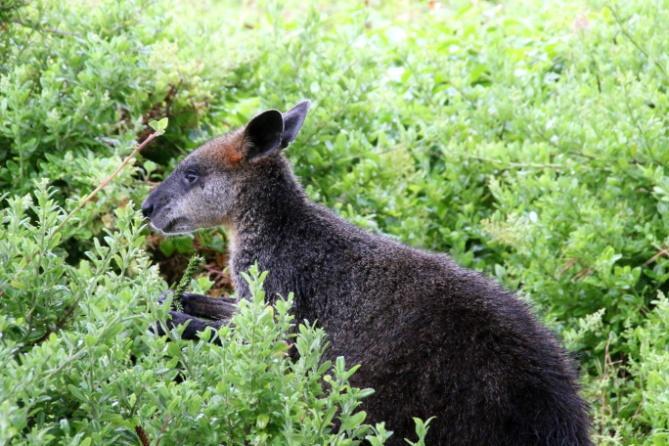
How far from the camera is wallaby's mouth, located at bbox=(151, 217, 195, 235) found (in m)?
5.28

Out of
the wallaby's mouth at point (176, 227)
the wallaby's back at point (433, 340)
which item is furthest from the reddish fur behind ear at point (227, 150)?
the wallaby's back at point (433, 340)

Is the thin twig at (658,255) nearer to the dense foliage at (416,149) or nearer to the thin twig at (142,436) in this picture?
the dense foliage at (416,149)

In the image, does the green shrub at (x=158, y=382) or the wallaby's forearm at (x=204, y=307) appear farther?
the wallaby's forearm at (x=204, y=307)

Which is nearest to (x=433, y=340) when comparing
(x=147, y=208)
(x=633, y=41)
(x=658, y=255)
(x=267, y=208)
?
(x=267, y=208)

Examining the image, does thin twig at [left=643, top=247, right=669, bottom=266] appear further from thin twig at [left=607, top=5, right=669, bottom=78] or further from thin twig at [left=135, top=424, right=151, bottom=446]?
thin twig at [left=135, top=424, right=151, bottom=446]

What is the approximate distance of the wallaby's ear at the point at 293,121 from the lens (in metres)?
5.18

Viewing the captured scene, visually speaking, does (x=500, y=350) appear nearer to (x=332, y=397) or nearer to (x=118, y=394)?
(x=332, y=397)

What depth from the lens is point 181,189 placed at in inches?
209

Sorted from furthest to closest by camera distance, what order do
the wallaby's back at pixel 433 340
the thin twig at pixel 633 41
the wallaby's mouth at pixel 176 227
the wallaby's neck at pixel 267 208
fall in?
the thin twig at pixel 633 41
the wallaby's mouth at pixel 176 227
the wallaby's neck at pixel 267 208
the wallaby's back at pixel 433 340

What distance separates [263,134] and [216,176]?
33cm

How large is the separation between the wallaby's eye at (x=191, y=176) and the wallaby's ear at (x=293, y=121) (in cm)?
46

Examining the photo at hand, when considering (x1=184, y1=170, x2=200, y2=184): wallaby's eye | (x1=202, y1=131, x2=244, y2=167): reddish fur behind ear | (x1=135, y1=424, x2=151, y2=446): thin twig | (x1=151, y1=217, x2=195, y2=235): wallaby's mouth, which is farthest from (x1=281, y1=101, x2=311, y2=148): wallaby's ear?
(x1=135, y1=424, x2=151, y2=446): thin twig

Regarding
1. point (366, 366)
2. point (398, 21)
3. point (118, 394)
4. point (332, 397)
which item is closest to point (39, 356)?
point (118, 394)

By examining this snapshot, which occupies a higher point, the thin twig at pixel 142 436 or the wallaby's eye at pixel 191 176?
the thin twig at pixel 142 436
